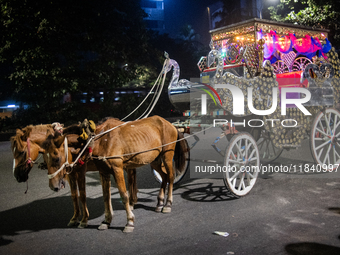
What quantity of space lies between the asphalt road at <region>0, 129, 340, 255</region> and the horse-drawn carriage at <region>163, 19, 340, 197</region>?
20.1 inches

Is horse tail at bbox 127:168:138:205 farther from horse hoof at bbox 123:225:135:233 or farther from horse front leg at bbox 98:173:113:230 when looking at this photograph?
horse hoof at bbox 123:225:135:233

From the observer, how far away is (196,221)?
416cm

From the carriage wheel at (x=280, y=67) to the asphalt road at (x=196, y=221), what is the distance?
2811mm

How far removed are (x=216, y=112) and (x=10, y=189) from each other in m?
4.60

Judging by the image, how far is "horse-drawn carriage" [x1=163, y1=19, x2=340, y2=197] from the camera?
5.42 meters

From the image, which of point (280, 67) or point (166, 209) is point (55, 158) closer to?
point (166, 209)

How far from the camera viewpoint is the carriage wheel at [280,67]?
7572 mm

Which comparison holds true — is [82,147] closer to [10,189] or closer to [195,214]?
[195,214]

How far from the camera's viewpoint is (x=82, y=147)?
3867 mm

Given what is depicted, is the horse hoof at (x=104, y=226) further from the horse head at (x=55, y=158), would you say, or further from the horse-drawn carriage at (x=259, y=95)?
the horse-drawn carriage at (x=259, y=95)

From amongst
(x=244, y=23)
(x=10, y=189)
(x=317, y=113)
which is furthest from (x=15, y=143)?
(x=317, y=113)

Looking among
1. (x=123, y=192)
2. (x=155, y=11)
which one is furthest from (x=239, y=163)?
(x=155, y=11)

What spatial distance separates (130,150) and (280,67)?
529 centimetres

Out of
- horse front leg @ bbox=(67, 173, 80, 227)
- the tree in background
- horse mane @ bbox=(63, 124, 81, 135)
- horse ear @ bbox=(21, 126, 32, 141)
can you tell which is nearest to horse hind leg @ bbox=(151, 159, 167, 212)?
horse front leg @ bbox=(67, 173, 80, 227)
